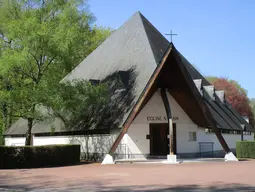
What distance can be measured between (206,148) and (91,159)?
9.70 metres

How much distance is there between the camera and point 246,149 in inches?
1200

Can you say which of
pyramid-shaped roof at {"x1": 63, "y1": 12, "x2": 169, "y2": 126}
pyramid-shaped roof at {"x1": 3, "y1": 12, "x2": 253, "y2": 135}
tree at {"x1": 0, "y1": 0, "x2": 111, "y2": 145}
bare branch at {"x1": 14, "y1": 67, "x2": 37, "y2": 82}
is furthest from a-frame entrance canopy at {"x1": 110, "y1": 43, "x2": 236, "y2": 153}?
bare branch at {"x1": 14, "y1": 67, "x2": 37, "y2": 82}

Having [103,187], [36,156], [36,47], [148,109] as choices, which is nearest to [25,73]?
[36,47]

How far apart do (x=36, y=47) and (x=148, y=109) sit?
9546 millimetres

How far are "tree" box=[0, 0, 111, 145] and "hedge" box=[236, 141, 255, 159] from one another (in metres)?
15.1

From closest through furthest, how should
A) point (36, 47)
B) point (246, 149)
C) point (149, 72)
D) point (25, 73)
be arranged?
point (36, 47) < point (25, 73) < point (149, 72) < point (246, 149)

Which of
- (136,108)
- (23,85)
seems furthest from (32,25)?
(136,108)

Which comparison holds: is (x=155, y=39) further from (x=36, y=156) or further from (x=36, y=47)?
(x=36, y=156)

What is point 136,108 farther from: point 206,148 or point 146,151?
point 206,148

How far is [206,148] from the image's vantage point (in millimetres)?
31391

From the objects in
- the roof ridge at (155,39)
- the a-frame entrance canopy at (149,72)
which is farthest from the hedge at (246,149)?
the roof ridge at (155,39)

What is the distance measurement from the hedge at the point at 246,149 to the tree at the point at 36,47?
15.1 m

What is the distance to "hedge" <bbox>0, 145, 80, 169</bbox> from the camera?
22734mm

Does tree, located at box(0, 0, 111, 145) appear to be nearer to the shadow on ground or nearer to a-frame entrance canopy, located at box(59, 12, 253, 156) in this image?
a-frame entrance canopy, located at box(59, 12, 253, 156)
